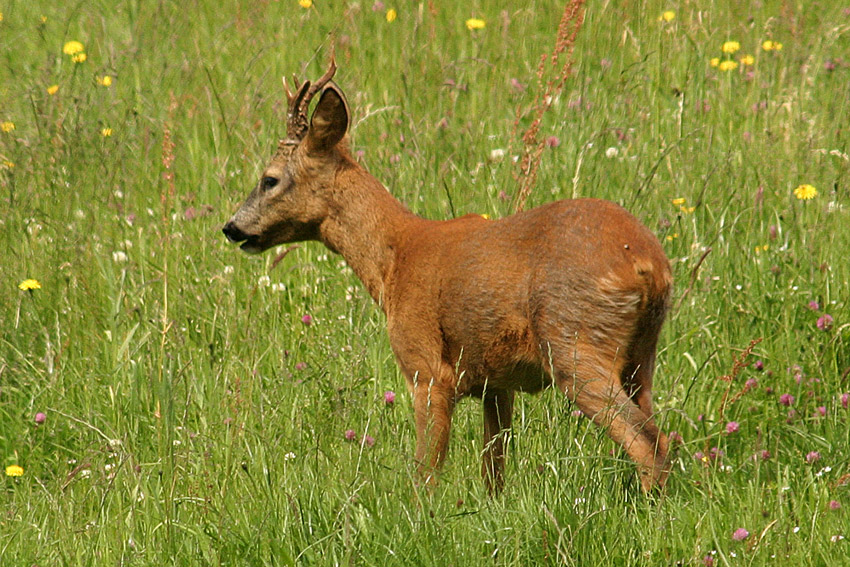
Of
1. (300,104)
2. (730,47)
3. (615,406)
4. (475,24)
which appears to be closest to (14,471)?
(300,104)

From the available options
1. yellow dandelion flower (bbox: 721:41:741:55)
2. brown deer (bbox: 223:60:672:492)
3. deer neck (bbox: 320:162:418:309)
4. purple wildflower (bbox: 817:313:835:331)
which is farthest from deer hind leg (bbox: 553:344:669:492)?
yellow dandelion flower (bbox: 721:41:741:55)

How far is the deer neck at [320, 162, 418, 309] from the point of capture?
518 centimetres

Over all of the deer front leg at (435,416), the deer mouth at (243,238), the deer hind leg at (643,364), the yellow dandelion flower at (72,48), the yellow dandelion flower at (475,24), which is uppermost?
the yellow dandelion flower at (72,48)

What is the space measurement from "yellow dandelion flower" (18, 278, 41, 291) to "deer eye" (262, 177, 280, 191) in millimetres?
1328

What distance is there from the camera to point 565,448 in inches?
153

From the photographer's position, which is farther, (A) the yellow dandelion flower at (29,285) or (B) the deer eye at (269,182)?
(A) the yellow dandelion flower at (29,285)

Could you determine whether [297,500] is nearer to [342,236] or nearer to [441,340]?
[441,340]

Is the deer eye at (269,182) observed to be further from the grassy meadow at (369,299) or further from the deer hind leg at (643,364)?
the deer hind leg at (643,364)

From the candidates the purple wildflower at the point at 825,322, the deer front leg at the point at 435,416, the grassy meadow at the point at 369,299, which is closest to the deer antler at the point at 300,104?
the grassy meadow at the point at 369,299

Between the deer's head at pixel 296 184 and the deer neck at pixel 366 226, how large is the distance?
62 mm

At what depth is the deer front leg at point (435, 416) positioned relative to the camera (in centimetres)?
473

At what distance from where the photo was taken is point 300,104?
5223mm

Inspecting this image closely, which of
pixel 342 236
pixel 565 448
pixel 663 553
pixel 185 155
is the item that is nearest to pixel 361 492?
pixel 565 448

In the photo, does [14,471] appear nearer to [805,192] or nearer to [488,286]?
[488,286]
